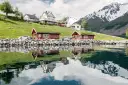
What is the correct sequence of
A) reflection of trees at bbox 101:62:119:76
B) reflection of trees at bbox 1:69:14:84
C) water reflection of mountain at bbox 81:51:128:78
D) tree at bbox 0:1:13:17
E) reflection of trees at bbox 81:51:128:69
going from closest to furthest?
reflection of trees at bbox 1:69:14:84 < reflection of trees at bbox 101:62:119:76 < water reflection of mountain at bbox 81:51:128:78 < reflection of trees at bbox 81:51:128:69 < tree at bbox 0:1:13:17

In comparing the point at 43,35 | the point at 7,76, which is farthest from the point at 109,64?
the point at 43,35

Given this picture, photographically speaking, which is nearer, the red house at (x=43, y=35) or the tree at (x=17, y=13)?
the red house at (x=43, y=35)

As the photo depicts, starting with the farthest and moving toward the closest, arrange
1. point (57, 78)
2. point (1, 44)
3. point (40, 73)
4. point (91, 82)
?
point (1, 44) → point (40, 73) → point (57, 78) → point (91, 82)

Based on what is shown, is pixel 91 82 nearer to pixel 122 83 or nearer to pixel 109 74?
pixel 122 83

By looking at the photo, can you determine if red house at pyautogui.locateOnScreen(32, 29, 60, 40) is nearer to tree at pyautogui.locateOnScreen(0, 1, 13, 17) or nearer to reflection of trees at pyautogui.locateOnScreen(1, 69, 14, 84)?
tree at pyautogui.locateOnScreen(0, 1, 13, 17)

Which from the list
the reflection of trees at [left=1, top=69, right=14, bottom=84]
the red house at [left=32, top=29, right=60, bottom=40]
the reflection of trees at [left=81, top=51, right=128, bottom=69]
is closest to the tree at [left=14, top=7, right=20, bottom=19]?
the red house at [left=32, top=29, right=60, bottom=40]

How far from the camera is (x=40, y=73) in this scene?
43312 mm

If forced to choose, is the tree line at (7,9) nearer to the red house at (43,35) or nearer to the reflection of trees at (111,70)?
the red house at (43,35)

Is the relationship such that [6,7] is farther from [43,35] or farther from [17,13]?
[43,35]

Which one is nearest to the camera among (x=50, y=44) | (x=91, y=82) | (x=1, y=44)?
(x=91, y=82)

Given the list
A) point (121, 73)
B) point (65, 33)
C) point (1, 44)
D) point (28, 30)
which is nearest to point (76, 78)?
point (121, 73)

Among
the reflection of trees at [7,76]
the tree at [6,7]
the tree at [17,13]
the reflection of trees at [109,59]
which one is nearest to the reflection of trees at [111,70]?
the reflection of trees at [109,59]

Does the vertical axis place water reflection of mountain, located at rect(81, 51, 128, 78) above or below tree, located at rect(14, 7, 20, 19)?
below

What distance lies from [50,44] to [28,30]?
3017cm
